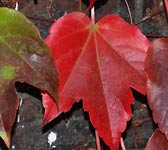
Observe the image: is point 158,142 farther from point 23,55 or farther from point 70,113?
point 23,55

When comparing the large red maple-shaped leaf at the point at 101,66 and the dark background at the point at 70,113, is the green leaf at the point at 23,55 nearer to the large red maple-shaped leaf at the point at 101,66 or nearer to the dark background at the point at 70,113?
the large red maple-shaped leaf at the point at 101,66

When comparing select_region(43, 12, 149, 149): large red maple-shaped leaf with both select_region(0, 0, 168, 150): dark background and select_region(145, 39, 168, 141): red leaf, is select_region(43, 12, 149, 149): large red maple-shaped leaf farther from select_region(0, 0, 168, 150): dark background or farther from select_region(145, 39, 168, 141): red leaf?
select_region(0, 0, 168, 150): dark background

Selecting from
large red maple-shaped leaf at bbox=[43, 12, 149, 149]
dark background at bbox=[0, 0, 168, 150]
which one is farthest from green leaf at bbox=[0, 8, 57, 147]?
dark background at bbox=[0, 0, 168, 150]

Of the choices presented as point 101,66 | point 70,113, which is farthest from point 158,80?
point 70,113

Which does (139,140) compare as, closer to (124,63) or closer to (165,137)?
(165,137)

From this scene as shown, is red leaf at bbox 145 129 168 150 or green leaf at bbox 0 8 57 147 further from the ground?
green leaf at bbox 0 8 57 147

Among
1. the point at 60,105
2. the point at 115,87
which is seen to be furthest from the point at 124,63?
the point at 60,105

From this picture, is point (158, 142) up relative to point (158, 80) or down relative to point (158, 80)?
down

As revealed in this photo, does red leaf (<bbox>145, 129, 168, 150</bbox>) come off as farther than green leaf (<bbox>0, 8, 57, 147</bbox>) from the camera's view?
Yes
